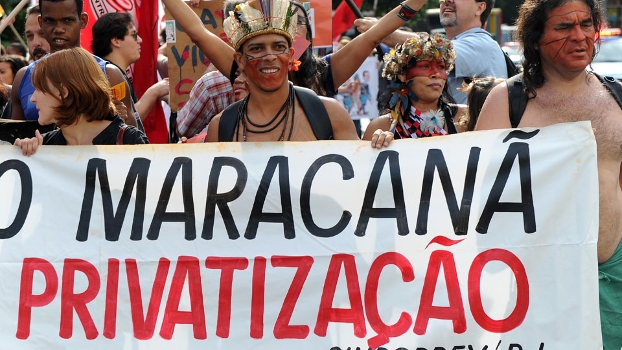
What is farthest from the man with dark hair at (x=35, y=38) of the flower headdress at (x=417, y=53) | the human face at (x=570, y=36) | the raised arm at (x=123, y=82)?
the human face at (x=570, y=36)

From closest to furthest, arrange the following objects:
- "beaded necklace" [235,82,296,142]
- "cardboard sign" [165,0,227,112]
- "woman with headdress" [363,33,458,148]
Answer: "beaded necklace" [235,82,296,142]
"woman with headdress" [363,33,458,148]
"cardboard sign" [165,0,227,112]

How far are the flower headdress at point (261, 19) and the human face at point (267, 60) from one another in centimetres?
3

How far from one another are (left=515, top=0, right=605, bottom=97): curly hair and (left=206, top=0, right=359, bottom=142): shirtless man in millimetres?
749

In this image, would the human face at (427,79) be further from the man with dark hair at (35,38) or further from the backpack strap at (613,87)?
the man with dark hair at (35,38)

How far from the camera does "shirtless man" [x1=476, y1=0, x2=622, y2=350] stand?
399cm

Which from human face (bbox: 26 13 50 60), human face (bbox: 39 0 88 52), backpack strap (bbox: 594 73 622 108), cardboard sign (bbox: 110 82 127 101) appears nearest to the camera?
backpack strap (bbox: 594 73 622 108)

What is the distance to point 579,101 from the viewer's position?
4.04 meters

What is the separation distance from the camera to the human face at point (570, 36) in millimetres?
3953

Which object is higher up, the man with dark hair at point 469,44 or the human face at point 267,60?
Result: the human face at point 267,60

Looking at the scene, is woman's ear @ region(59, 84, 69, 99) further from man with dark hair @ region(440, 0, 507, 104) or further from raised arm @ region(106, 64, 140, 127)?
man with dark hair @ region(440, 0, 507, 104)

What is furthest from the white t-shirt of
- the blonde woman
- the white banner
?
the blonde woman

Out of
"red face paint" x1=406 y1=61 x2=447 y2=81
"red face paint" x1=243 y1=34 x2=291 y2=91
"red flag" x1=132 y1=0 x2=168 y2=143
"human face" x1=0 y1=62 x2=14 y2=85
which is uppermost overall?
"red face paint" x1=243 y1=34 x2=291 y2=91

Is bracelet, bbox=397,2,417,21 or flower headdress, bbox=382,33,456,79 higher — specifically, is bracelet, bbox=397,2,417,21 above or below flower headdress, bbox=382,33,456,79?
above

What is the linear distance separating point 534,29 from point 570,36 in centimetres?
17
